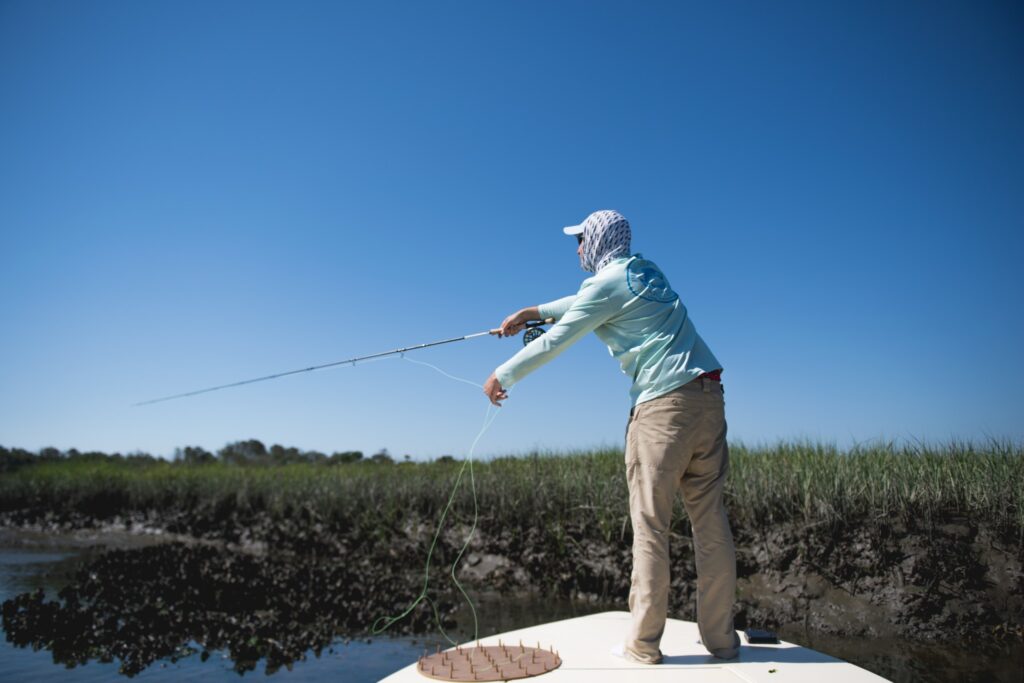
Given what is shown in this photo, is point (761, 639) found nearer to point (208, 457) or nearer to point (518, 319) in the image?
point (518, 319)

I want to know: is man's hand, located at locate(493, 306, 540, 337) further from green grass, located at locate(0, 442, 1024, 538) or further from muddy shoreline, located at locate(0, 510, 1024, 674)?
green grass, located at locate(0, 442, 1024, 538)

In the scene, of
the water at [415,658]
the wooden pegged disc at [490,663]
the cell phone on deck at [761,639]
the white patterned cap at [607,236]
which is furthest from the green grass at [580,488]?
the white patterned cap at [607,236]

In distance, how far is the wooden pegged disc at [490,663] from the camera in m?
3.24

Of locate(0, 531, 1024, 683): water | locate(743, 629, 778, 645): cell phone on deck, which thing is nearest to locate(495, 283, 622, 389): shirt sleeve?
locate(743, 629, 778, 645): cell phone on deck

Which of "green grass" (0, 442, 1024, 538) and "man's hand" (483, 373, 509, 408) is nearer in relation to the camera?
"man's hand" (483, 373, 509, 408)

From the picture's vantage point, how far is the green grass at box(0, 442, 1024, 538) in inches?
242

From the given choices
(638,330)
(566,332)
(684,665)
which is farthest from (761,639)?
(566,332)

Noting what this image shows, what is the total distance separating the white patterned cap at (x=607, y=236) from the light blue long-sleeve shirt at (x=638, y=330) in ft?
0.30

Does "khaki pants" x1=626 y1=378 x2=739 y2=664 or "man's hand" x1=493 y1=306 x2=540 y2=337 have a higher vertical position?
"man's hand" x1=493 y1=306 x2=540 y2=337

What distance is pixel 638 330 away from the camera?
11.0 feet

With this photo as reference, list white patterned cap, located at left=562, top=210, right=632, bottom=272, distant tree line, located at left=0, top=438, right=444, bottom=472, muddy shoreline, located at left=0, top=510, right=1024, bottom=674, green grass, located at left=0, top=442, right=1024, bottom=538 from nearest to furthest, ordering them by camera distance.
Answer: white patterned cap, located at left=562, top=210, right=632, bottom=272 → muddy shoreline, located at left=0, top=510, right=1024, bottom=674 → green grass, located at left=0, top=442, right=1024, bottom=538 → distant tree line, located at left=0, top=438, right=444, bottom=472

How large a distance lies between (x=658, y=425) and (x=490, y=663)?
154 centimetres

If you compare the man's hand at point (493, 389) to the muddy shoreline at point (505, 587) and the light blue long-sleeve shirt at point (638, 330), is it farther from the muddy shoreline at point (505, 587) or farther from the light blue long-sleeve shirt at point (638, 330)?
the muddy shoreline at point (505, 587)

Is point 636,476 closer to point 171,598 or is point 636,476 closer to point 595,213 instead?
point 595,213
